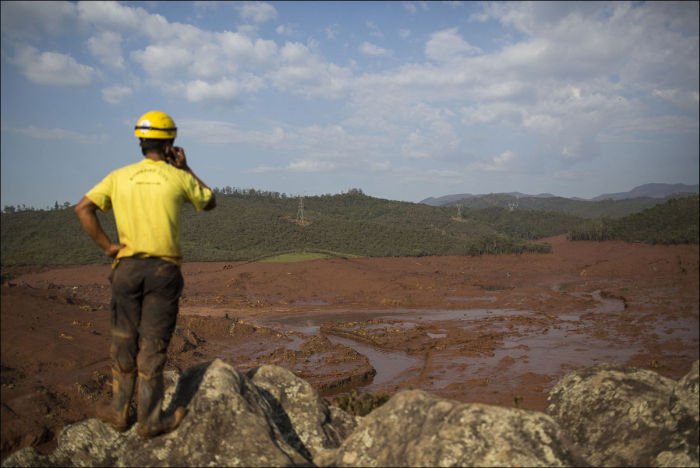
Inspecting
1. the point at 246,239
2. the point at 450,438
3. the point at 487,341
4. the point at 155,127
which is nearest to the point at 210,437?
the point at 450,438

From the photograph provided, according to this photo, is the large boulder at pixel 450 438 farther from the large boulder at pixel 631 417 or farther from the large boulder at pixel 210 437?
the large boulder at pixel 631 417

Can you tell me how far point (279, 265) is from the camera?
25.8 meters

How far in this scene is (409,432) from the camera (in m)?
3.41

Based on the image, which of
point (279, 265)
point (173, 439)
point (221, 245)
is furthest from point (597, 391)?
point (221, 245)

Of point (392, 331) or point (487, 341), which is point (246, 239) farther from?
point (487, 341)

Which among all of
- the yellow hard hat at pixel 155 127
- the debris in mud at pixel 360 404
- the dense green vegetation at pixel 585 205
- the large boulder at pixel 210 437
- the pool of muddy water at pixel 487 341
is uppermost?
the dense green vegetation at pixel 585 205

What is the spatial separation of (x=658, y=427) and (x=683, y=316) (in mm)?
2253

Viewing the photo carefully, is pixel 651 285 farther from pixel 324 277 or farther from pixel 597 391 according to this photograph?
pixel 324 277

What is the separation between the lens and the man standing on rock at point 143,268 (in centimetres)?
363

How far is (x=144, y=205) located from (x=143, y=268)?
409 millimetres

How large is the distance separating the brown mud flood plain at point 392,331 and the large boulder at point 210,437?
6.26ft

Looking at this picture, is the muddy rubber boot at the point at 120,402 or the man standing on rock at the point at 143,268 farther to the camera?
the muddy rubber boot at the point at 120,402

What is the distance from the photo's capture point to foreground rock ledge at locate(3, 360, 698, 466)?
315cm

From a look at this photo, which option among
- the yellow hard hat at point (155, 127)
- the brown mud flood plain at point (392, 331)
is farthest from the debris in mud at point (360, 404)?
the yellow hard hat at point (155, 127)
